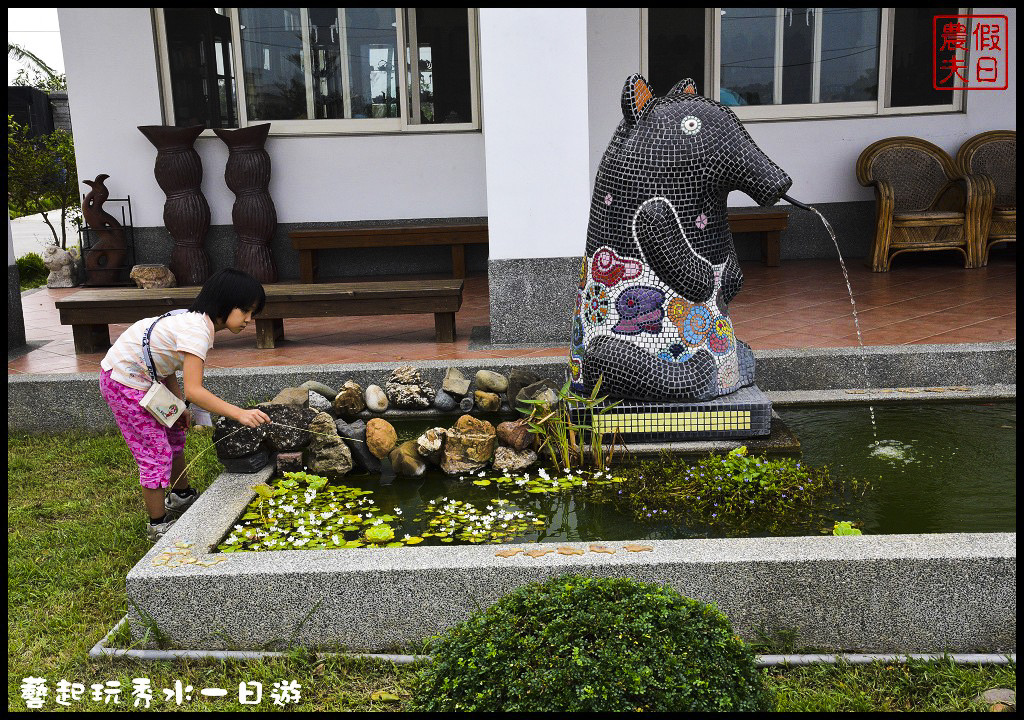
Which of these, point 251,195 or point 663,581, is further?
point 251,195

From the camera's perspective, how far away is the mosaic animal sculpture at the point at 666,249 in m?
4.02

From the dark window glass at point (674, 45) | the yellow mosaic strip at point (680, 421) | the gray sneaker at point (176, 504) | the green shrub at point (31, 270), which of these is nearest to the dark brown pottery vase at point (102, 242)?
the green shrub at point (31, 270)

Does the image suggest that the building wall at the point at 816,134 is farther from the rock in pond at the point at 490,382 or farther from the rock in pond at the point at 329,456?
the rock in pond at the point at 329,456

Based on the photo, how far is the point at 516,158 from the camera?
18.7 feet

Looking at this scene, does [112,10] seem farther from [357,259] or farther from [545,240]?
[545,240]

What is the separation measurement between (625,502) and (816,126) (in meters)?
6.66

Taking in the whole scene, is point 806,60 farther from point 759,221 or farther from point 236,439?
point 236,439

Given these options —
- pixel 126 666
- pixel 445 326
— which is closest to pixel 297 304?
pixel 445 326

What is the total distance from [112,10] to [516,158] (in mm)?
5465

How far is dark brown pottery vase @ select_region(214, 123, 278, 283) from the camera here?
891 centimetres

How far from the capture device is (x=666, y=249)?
160 inches

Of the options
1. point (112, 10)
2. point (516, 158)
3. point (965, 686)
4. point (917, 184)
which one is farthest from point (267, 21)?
point (965, 686)

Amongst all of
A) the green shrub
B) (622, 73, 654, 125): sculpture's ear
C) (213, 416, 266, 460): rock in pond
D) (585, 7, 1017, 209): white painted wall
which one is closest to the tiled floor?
(585, 7, 1017, 209): white painted wall

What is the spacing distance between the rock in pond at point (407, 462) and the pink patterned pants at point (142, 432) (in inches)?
37.4
